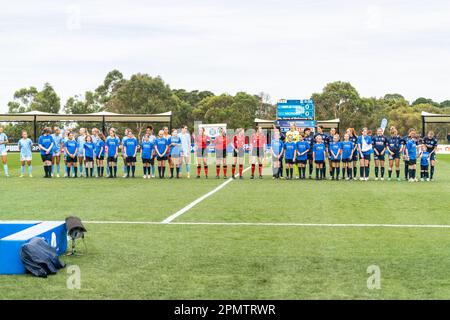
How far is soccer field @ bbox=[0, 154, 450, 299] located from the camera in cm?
646

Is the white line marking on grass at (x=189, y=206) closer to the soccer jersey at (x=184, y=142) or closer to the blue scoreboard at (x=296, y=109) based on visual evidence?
the soccer jersey at (x=184, y=142)

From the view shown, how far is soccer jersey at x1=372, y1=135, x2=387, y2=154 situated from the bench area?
16.4 meters

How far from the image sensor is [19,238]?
740 cm

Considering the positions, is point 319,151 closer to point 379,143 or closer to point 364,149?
point 364,149

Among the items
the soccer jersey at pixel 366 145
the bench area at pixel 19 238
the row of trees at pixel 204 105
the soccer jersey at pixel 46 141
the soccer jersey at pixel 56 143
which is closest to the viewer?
the bench area at pixel 19 238

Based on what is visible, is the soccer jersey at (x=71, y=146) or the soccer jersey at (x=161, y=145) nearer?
the soccer jersey at (x=161, y=145)

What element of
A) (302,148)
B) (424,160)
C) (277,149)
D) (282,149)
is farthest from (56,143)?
(424,160)

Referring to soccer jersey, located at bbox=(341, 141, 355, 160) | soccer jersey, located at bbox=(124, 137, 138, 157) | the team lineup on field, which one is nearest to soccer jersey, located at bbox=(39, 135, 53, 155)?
the team lineup on field

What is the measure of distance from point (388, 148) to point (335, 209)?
10.4m

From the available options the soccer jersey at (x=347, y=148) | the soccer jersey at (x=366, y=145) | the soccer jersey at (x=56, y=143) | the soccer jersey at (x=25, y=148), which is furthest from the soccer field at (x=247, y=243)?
the soccer jersey at (x=25, y=148)

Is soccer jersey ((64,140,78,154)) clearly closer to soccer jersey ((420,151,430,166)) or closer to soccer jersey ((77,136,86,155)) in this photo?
soccer jersey ((77,136,86,155))

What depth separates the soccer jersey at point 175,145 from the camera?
2369 centimetres

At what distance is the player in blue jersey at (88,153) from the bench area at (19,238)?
51.2 ft

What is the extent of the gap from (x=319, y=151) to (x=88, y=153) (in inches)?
360
